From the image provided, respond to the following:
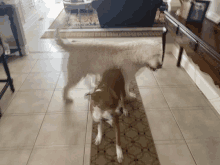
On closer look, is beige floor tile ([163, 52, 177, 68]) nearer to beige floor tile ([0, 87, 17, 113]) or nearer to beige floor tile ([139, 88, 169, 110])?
beige floor tile ([139, 88, 169, 110])

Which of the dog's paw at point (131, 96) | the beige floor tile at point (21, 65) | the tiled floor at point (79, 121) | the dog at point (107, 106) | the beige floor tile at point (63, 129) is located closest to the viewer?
the dog at point (107, 106)

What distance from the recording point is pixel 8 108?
5.76 feet

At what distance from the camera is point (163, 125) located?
5.12 feet

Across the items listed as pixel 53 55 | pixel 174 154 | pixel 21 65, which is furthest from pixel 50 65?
pixel 174 154

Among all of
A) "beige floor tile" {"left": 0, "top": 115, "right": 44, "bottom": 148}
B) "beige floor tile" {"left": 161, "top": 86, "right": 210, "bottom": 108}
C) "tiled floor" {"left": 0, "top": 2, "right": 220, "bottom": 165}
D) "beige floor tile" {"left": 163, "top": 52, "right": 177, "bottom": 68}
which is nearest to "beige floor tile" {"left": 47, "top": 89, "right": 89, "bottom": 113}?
"tiled floor" {"left": 0, "top": 2, "right": 220, "bottom": 165}

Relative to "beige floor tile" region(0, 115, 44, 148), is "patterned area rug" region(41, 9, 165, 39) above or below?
above

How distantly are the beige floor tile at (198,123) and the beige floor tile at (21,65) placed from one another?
6.83 ft

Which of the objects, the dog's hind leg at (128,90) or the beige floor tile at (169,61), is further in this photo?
the beige floor tile at (169,61)

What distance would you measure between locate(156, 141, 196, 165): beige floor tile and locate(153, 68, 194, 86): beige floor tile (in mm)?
867

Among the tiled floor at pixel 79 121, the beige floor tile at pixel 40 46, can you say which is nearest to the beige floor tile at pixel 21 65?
the tiled floor at pixel 79 121

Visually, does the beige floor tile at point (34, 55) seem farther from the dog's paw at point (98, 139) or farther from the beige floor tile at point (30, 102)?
the dog's paw at point (98, 139)

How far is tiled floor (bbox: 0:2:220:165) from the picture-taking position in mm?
1330

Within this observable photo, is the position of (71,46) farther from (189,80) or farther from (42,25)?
(42,25)

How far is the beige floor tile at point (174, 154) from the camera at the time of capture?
4.19 ft
